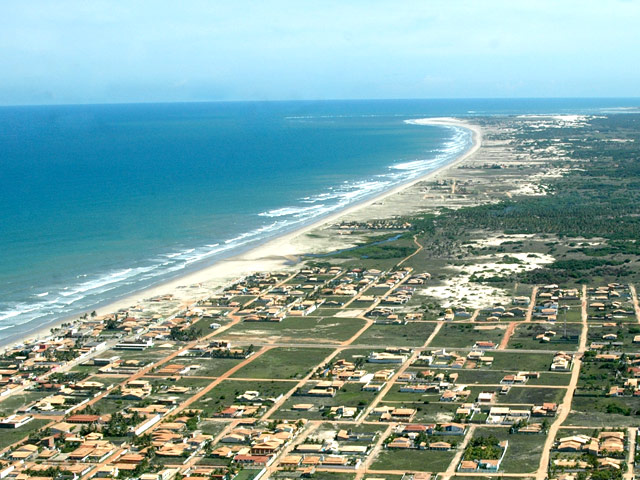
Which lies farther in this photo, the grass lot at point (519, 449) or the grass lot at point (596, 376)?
the grass lot at point (596, 376)

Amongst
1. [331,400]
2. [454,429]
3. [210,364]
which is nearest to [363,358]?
[331,400]

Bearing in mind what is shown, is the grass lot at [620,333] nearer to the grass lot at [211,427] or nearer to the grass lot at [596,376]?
the grass lot at [596,376]

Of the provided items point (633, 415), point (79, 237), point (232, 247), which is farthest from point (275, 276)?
point (633, 415)

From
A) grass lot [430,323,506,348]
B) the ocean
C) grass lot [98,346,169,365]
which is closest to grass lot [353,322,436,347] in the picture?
grass lot [430,323,506,348]

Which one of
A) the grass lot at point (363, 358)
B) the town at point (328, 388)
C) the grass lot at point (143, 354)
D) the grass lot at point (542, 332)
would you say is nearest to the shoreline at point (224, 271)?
the town at point (328, 388)

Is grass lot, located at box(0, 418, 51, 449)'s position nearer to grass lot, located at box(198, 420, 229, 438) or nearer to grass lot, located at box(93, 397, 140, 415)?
grass lot, located at box(93, 397, 140, 415)

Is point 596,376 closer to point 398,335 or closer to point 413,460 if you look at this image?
point 398,335

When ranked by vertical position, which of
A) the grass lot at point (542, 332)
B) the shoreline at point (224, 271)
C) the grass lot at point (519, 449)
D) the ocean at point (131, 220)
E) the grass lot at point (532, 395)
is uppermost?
the ocean at point (131, 220)

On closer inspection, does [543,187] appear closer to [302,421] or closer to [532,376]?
[532,376]
